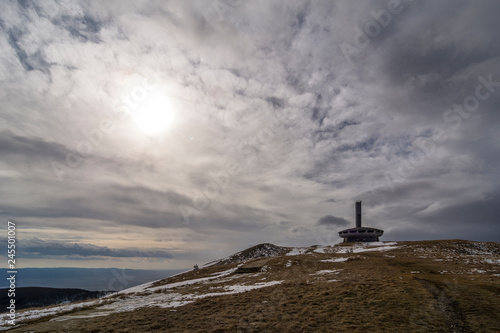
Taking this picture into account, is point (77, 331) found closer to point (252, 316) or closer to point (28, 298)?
point (252, 316)

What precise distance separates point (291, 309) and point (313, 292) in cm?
549

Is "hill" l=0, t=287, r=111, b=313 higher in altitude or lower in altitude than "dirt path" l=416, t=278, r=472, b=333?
lower

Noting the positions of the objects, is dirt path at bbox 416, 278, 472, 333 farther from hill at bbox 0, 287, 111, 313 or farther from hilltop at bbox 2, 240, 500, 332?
hill at bbox 0, 287, 111, 313

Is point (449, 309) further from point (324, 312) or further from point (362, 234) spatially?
point (362, 234)

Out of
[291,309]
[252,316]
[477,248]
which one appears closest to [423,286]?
[291,309]

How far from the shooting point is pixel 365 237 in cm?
12419

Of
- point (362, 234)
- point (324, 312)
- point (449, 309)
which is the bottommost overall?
point (362, 234)

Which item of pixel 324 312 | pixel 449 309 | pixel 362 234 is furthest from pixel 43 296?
pixel 449 309

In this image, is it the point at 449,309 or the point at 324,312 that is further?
the point at 324,312

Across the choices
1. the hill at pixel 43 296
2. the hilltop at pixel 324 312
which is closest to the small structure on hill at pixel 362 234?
the hilltop at pixel 324 312

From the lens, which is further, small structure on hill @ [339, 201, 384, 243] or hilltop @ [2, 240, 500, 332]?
small structure on hill @ [339, 201, 384, 243]

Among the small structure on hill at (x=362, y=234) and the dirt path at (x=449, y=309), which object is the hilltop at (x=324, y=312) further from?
the small structure on hill at (x=362, y=234)

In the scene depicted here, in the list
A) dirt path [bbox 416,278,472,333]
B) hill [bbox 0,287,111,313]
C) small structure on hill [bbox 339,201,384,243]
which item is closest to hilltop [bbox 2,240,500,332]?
dirt path [bbox 416,278,472,333]

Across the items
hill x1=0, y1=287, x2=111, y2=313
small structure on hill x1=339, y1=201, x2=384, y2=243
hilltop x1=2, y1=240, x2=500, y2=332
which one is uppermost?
hilltop x1=2, y1=240, x2=500, y2=332
